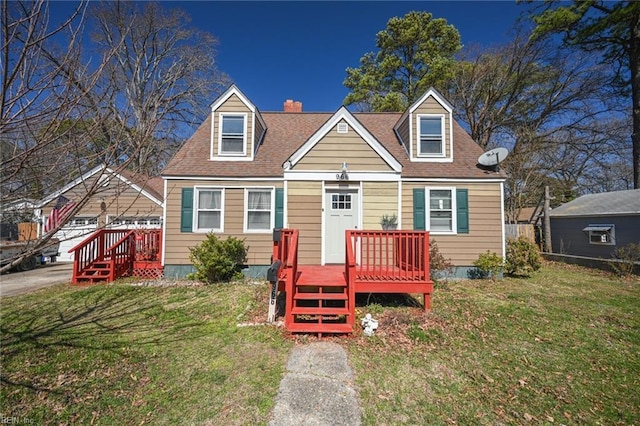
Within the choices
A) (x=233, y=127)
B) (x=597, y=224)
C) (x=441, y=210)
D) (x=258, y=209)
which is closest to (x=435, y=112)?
(x=441, y=210)

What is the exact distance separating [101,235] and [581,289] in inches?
543

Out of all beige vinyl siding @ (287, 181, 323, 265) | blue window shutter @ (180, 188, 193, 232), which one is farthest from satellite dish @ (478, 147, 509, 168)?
blue window shutter @ (180, 188, 193, 232)

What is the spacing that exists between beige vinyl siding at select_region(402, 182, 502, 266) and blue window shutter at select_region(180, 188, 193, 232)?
21.4 feet

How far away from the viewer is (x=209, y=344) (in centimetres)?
415

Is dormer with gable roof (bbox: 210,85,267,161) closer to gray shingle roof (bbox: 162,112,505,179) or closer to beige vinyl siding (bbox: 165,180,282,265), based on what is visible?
gray shingle roof (bbox: 162,112,505,179)

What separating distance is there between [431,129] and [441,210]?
269 centimetres

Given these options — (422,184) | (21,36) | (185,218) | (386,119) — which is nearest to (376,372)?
(21,36)

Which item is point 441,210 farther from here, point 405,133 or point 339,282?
point 339,282

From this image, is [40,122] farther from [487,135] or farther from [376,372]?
[487,135]

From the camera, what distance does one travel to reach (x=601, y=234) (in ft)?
37.3

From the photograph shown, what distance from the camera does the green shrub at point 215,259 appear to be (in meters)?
7.37

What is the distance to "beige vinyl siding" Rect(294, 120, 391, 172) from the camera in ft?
26.3

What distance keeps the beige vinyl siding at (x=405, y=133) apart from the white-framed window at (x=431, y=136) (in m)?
0.42

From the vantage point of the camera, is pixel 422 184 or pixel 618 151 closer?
pixel 422 184
